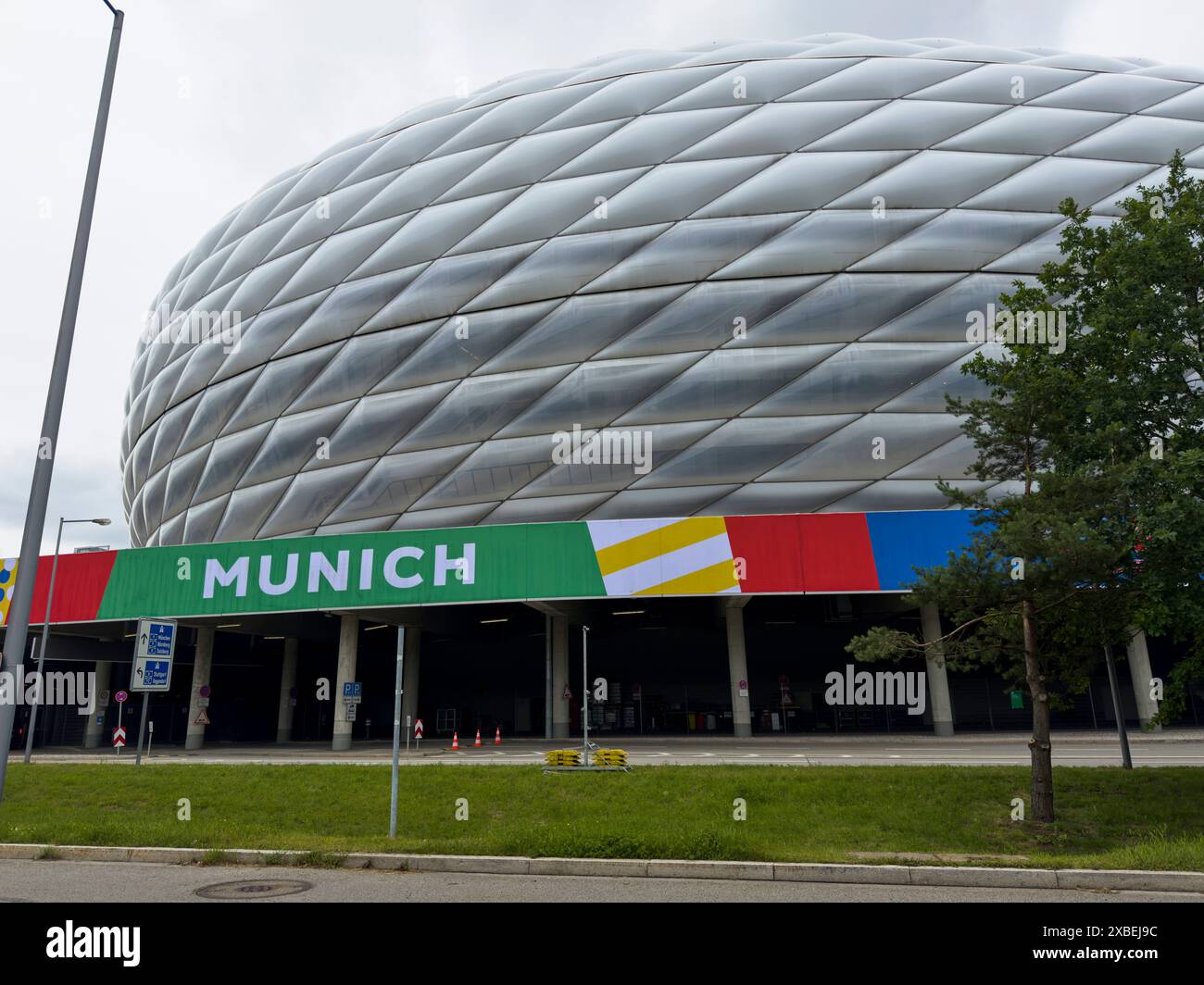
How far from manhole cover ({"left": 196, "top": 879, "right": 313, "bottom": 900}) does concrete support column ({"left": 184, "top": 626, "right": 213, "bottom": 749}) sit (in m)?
24.6

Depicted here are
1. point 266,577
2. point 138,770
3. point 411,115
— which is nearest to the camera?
point 138,770

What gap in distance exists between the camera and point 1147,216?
13070 mm

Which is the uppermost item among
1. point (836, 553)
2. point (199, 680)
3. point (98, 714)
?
point (836, 553)

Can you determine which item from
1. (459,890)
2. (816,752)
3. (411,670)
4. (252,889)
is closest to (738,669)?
(816,752)

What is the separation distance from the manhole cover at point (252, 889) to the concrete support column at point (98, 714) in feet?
101

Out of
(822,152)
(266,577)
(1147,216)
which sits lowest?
(266,577)

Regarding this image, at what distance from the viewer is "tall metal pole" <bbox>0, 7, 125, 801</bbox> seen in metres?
9.27

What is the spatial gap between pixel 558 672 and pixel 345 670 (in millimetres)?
7004

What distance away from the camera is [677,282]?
92.3 ft

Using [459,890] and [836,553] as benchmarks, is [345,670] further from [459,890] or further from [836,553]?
[459,890]

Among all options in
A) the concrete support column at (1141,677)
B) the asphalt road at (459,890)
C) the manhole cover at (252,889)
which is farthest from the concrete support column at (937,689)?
the manhole cover at (252,889)
